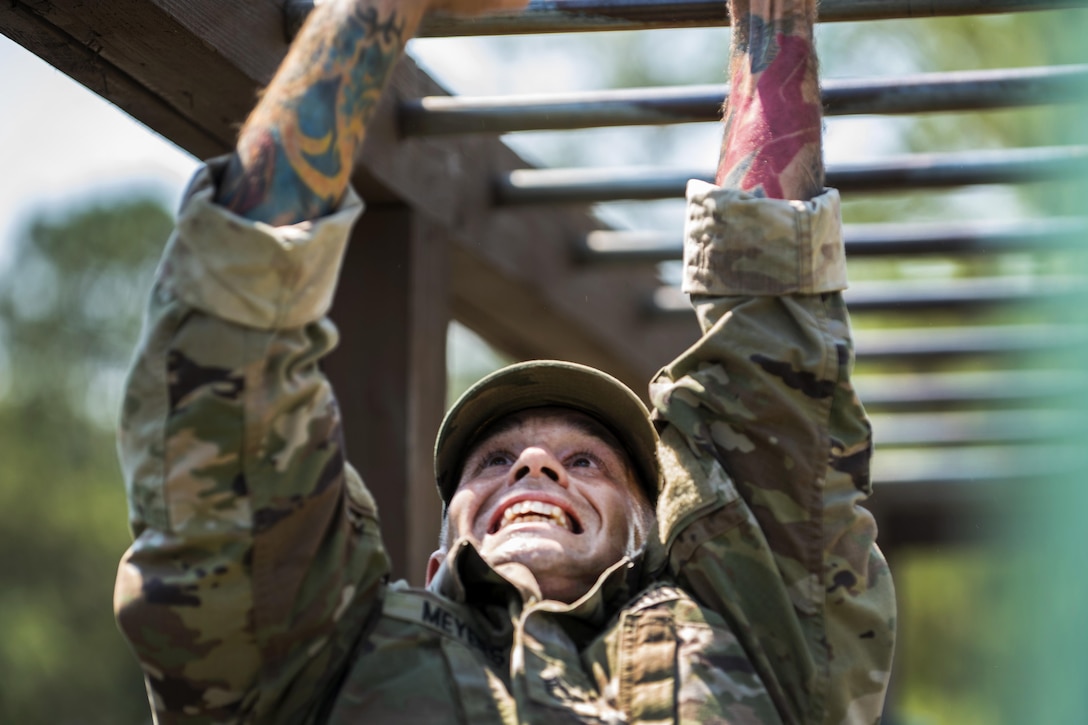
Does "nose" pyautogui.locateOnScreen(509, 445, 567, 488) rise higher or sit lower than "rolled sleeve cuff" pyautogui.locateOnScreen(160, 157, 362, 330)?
lower

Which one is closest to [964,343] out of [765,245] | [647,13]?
[647,13]

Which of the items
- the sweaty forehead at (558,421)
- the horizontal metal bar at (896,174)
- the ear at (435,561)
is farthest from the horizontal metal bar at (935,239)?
the ear at (435,561)

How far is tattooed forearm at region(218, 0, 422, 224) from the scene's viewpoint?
2205 millimetres

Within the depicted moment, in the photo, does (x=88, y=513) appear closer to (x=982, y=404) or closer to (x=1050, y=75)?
(x=982, y=404)

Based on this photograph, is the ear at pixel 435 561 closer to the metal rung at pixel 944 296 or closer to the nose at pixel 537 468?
the nose at pixel 537 468

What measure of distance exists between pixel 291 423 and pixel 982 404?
4.27 meters

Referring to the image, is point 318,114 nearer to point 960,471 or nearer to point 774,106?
point 774,106

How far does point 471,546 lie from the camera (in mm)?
2670

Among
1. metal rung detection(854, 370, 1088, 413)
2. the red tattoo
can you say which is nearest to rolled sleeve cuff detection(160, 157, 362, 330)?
the red tattoo

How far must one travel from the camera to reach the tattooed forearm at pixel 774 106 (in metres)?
2.73

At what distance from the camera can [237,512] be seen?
2203mm

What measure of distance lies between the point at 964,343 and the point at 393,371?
8.20ft

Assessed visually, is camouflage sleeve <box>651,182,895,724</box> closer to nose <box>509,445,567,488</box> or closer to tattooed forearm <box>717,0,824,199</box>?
tattooed forearm <box>717,0,824,199</box>

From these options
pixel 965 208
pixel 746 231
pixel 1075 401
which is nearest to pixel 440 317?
pixel 746 231
